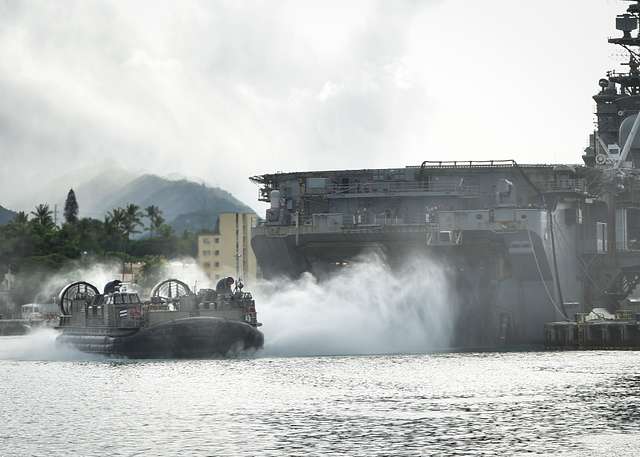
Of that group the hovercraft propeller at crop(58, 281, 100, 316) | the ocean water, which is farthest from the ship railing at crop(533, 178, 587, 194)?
the hovercraft propeller at crop(58, 281, 100, 316)

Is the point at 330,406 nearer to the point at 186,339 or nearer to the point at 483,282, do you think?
the point at 186,339

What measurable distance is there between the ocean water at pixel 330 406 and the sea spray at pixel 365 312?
15.1ft

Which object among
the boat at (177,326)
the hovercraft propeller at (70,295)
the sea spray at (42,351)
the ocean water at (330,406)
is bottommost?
the ocean water at (330,406)

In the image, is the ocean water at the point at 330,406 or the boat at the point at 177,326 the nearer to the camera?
the ocean water at the point at 330,406

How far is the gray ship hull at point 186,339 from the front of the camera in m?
77.4

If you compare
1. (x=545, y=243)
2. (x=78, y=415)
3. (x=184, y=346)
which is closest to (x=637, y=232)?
(x=545, y=243)

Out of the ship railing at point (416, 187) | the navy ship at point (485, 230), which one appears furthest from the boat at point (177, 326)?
the ship railing at point (416, 187)

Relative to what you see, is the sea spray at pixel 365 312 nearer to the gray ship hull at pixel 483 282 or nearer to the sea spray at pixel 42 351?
the gray ship hull at pixel 483 282

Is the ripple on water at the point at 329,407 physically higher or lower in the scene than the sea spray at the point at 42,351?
lower

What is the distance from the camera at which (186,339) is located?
7750 cm

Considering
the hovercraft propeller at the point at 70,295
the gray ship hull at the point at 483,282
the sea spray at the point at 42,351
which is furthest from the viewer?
the hovercraft propeller at the point at 70,295

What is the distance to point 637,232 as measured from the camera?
361 feet

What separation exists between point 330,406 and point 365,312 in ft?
107

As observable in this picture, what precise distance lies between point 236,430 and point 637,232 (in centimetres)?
6913
